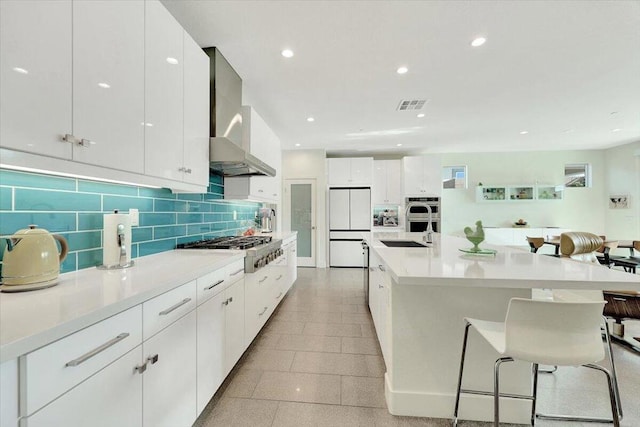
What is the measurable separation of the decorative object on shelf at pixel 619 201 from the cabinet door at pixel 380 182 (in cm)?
522

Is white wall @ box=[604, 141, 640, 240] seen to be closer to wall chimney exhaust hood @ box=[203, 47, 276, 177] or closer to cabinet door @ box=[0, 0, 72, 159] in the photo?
wall chimney exhaust hood @ box=[203, 47, 276, 177]

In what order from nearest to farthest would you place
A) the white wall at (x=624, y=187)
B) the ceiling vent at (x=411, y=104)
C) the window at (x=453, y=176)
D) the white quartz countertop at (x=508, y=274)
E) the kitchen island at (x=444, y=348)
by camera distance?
the white quartz countertop at (x=508, y=274) < the kitchen island at (x=444, y=348) < the ceiling vent at (x=411, y=104) < the white wall at (x=624, y=187) < the window at (x=453, y=176)

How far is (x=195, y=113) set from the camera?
6.39 ft

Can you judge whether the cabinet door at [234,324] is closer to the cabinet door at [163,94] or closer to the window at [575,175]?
the cabinet door at [163,94]

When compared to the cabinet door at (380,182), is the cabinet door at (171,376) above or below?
below

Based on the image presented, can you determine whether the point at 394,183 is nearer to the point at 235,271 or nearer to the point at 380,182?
the point at 380,182

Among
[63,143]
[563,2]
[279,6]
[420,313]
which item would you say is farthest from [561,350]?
[279,6]

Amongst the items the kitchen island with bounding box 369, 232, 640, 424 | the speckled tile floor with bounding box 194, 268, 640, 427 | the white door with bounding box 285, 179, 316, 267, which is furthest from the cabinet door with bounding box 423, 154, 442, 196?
the kitchen island with bounding box 369, 232, 640, 424

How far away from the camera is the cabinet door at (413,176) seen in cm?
624

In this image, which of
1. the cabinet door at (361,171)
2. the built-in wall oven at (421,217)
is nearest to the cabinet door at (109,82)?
the cabinet door at (361,171)

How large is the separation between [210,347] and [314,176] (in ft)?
16.0

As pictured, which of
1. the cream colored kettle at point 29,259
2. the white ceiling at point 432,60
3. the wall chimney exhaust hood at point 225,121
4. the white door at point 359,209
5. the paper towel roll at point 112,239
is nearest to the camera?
the cream colored kettle at point 29,259

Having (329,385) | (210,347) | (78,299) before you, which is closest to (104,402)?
(78,299)

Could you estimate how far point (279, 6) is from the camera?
1.90 m
